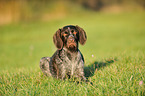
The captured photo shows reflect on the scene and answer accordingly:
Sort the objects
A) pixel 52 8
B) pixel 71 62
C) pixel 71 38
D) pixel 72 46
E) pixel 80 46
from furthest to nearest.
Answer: pixel 52 8 → pixel 80 46 → pixel 71 62 → pixel 72 46 → pixel 71 38

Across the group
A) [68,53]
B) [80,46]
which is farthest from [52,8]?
[68,53]

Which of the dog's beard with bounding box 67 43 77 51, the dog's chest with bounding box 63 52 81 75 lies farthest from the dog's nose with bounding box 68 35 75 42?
→ the dog's chest with bounding box 63 52 81 75

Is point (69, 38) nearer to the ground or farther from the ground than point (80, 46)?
farther from the ground

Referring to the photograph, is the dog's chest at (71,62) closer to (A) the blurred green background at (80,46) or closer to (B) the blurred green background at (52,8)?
(A) the blurred green background at (80,46)

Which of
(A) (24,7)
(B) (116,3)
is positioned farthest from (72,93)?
(B) (116,3)

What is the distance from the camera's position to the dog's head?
447cm

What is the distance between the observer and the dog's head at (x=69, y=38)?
447 centimetres

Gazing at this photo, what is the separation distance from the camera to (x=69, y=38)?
4422mm

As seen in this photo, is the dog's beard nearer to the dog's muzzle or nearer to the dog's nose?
the dog's muzzle

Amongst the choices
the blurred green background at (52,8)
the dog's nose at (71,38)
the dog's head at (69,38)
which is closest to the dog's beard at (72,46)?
the dog's head at (69,38)

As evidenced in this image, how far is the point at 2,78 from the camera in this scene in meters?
5.32

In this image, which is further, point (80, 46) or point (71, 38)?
point (80, 46)

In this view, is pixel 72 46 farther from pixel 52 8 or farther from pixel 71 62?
pixel 52 8

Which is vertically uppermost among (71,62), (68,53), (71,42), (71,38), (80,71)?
(71,38)
